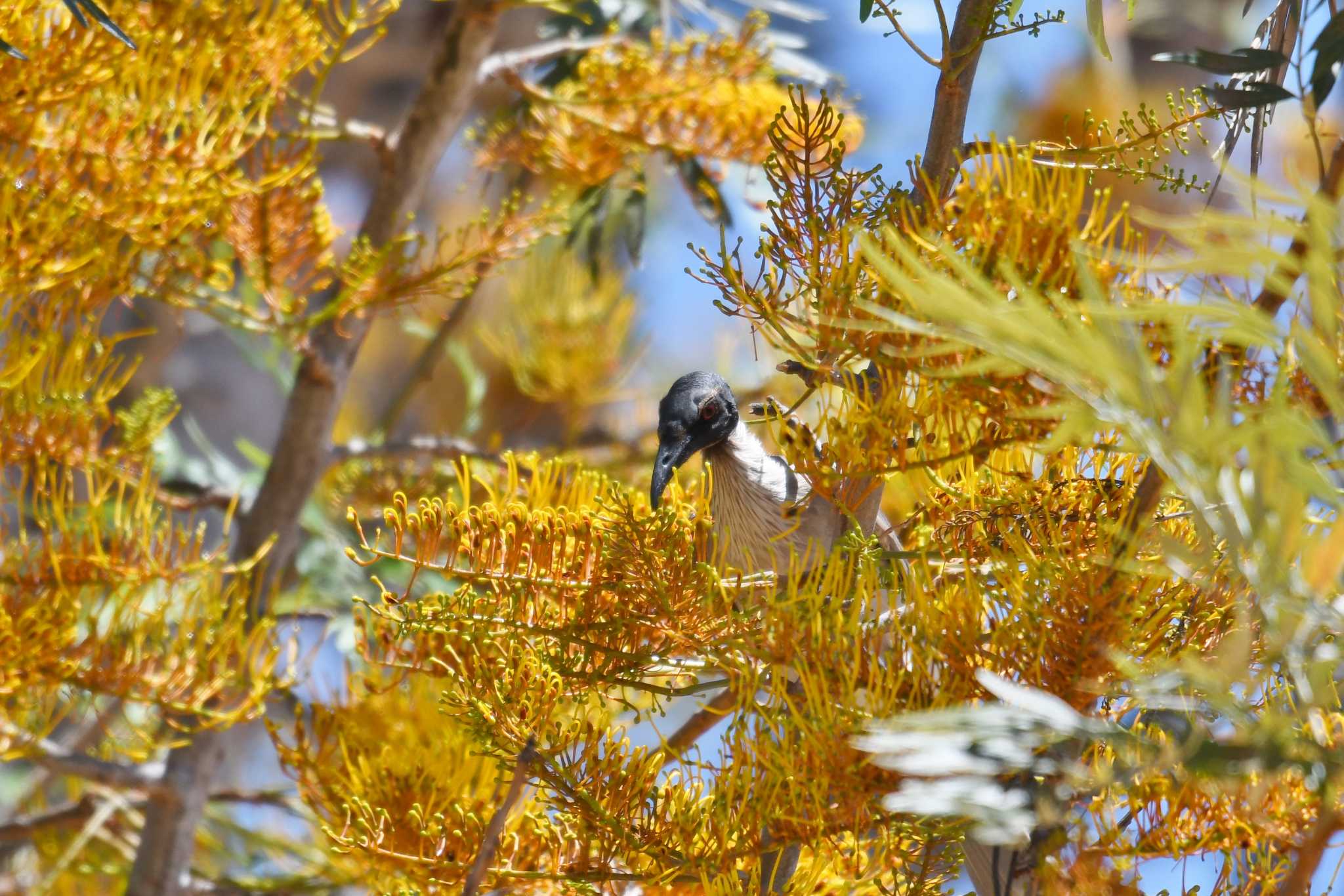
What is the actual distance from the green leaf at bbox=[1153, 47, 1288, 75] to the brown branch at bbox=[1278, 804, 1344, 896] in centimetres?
35

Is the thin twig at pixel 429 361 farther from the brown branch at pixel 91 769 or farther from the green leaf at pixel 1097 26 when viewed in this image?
the green leaf at pixel 1097 26

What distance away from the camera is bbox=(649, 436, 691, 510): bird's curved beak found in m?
0.93

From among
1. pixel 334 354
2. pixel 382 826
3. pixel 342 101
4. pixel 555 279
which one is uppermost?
pixel 342 101

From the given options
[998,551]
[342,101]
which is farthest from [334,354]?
[342,101]

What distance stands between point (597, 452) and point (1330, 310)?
172cm

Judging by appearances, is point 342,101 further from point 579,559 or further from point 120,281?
point 579,559

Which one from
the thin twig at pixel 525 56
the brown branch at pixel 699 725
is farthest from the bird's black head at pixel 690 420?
the thin twig at pixel 525 56

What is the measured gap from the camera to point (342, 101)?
9.72 feet

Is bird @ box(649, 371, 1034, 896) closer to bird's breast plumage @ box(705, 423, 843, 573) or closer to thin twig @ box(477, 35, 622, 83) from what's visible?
bird's breast plumage @ box(705, 423, 843, 573)

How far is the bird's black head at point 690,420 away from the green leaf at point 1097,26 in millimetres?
428

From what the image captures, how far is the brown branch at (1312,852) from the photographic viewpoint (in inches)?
18.4

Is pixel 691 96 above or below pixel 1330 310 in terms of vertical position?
above

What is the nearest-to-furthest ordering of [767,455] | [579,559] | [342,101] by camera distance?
[579,559], [767,455], [342,101]

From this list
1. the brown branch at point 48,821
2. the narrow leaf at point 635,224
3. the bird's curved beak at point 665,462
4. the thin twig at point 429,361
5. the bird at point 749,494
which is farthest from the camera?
the thin twig at point 429,361
